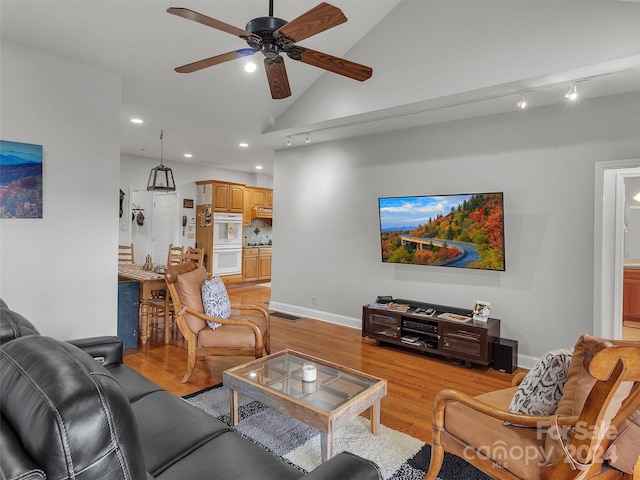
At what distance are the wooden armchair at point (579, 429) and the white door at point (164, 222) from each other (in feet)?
24.2

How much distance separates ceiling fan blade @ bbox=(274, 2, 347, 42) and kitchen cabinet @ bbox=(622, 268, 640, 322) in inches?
144

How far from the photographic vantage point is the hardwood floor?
2.80 metres

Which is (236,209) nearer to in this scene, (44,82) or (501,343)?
(44,82)

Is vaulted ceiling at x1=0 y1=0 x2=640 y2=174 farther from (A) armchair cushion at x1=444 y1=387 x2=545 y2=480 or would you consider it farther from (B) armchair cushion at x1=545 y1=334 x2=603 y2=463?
(A) armchair cushion at x1=444 y1=387 x2=545 y2=480

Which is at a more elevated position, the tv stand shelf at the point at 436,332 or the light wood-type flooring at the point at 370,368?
the tv stand shelf at the point at 436,332

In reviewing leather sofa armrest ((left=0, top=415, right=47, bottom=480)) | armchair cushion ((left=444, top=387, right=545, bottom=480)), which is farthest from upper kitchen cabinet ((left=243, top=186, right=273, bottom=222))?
leather sofa armrest ((left=0, top=415, right=47, bottom=480))

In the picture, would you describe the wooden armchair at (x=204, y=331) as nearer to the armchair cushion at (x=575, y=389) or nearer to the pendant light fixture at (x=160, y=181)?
the pendant light fixture at (x=160, y=181)

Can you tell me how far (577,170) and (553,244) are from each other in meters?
0.74

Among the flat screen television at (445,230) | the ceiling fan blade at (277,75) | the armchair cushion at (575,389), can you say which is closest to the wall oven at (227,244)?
the flat screen television at (445,230)

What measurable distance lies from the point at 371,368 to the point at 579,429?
2446 mm

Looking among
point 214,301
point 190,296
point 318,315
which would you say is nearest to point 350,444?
point 214,301

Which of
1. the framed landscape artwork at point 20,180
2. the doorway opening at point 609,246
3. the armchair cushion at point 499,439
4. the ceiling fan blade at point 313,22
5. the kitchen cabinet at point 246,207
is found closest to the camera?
the armchair cushion at point 499,439

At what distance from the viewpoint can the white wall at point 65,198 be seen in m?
3.02

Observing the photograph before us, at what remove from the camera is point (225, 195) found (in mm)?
7902
